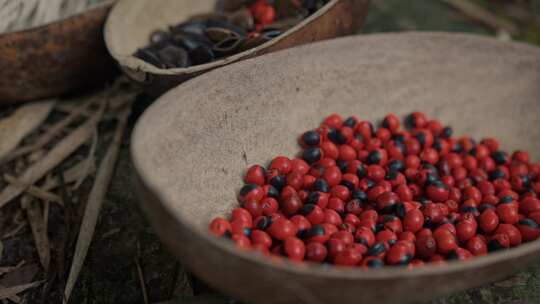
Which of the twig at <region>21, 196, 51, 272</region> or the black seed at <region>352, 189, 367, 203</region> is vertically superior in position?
the black seed at <region>352, 189, 367, 203</region>

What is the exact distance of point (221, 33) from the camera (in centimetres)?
335

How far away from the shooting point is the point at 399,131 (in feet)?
10.8

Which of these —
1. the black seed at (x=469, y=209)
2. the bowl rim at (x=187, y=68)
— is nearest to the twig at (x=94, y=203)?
the bowl rim at (x=187, y=68)

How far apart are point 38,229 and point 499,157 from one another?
8.85 feet

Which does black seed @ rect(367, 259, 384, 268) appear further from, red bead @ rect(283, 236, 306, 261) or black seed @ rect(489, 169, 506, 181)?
black seed @ rect(489, 169, 506, 181)

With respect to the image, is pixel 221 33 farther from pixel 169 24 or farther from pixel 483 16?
pixel 483 16

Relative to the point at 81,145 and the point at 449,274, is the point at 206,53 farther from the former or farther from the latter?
the point at 449,274

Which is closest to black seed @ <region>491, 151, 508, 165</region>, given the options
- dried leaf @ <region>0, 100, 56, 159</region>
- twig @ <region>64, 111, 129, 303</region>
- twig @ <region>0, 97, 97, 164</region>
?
twig @ <region>64, 111, 129, 303</region>

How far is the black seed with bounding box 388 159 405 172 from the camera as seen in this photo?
2939mm

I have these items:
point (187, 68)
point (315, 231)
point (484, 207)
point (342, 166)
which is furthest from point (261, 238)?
point (484, 207)

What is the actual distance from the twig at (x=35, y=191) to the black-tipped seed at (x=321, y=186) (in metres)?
1.59

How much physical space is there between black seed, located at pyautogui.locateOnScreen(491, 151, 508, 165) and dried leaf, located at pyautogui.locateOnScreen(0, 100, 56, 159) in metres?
3.01

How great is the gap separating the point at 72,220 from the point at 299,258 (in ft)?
5.03

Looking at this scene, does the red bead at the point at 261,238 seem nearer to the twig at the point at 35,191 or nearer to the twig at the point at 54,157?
the twig at the point at 35,191
